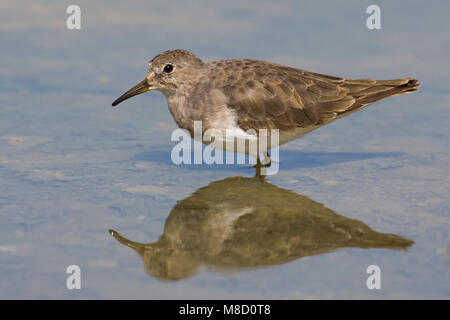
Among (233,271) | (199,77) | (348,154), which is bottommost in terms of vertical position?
(233,271)

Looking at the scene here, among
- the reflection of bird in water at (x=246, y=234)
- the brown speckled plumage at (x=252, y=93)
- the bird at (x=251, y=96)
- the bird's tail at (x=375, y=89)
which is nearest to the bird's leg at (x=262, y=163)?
the bird at (x=251, y=96)

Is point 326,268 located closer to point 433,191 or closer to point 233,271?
point 233,271

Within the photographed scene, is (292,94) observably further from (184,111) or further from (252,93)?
(184,111)

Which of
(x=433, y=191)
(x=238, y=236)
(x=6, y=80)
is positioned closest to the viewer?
(x=238, y=236)

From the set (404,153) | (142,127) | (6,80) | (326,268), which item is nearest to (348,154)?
(404,153)

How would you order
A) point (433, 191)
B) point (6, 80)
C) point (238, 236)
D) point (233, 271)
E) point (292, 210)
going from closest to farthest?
point (233, 271) < point (238, 236) < point (292, 210) < point (433, 191) < point (6, 80)

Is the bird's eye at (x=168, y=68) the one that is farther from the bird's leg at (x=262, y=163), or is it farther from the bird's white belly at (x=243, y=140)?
the bird's leg at (x=262, y=163)

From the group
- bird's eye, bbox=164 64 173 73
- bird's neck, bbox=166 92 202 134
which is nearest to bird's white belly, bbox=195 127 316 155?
bird's neck, bbox=166 92 202 134

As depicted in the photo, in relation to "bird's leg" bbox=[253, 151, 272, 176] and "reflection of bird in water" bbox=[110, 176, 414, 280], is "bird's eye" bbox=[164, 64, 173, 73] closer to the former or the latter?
"bird's leg" bbox=[253, 151, 272, 176]
